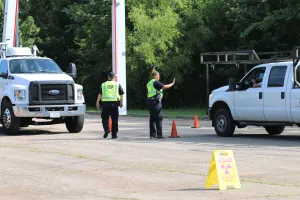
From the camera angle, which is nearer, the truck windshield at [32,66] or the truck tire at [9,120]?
the truck tire at [9,120]

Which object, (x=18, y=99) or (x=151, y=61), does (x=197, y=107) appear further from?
(x=18, y=99)

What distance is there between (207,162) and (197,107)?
37255 mm

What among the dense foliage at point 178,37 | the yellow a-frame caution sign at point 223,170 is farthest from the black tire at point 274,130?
the dense foliage at point 178,37

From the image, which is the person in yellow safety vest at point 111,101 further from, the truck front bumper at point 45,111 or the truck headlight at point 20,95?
the truck headlight at point 20,95

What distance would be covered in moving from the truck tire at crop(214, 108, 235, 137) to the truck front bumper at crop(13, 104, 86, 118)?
4379mm

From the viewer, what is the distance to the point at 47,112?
74.6ft

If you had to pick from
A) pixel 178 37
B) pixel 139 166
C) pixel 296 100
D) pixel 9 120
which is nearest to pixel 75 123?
pixel 9 120

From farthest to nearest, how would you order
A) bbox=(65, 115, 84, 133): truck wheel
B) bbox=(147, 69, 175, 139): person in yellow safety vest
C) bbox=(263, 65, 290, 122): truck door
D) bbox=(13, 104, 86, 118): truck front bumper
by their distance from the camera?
bbox=(65, 115, 84, 133): truck wheel
bbox=(13, 104, 86, 118): truck front bumper
bbox=(147, 69, 175, 139): person in yellow safety vest
bbox=(263, 65, 290, 122): truck door

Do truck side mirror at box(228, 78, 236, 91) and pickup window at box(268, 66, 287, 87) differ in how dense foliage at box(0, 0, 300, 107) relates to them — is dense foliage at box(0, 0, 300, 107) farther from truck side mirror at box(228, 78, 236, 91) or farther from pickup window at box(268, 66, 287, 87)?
pickup window at box(268, 66, 287, 87)

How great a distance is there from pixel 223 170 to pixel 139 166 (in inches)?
145

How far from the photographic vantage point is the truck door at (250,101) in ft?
68.3

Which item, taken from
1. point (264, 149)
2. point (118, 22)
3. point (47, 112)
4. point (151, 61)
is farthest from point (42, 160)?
point (151, 61)

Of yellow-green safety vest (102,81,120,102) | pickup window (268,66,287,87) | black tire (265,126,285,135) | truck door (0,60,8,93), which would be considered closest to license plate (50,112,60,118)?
truck door (0,60,8,93)

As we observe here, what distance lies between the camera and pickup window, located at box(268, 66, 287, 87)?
2022cm
